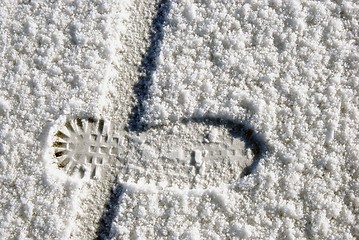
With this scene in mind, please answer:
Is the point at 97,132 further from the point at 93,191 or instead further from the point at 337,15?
the point at 337,15

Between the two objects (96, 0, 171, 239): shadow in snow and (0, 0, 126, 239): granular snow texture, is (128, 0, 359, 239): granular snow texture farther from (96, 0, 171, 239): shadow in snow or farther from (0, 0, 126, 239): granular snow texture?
(0, 0, 126, 239): granular snow texture

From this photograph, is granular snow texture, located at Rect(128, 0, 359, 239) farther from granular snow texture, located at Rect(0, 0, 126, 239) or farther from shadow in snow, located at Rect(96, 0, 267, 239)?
granular snow texture, located at Rect(0, 0, 126, 239)

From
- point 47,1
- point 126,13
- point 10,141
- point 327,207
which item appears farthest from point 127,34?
point 327,207

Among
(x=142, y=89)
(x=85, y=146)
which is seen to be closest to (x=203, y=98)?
(x=142, y=89)

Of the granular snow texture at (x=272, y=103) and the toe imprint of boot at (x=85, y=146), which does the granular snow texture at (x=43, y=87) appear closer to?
the toe imprint of boot at (x=85, y=146)

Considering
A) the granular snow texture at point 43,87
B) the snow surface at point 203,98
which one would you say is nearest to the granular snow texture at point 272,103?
the snow surface at point 203,98

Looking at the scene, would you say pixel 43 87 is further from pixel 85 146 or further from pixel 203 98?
pixel 203 98

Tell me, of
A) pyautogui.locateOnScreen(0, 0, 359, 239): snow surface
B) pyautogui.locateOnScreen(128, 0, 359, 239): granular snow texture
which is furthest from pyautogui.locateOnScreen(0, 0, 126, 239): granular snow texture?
pyautogui.locateOnScreen(128, 0, 359, 239): granular snow texture
